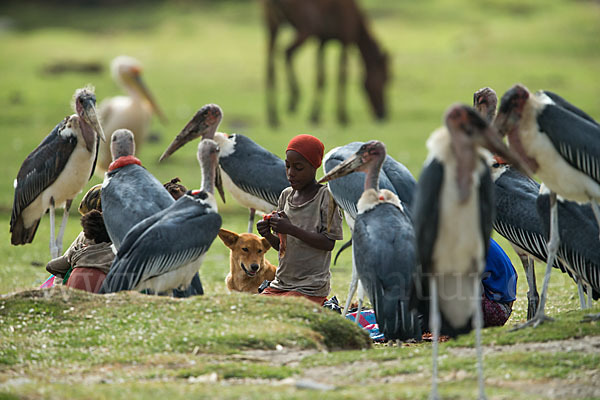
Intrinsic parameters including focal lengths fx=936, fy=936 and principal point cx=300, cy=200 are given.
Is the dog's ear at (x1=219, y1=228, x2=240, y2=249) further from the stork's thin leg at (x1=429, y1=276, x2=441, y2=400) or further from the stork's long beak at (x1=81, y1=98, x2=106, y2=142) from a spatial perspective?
the stork's thin leg at (x1=429, y1=276, x2=441, y2=400)

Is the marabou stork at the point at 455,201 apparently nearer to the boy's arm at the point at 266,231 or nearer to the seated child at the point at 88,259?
the boy's arm at the point at 266,231

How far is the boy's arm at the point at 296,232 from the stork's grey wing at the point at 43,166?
3.18 metres

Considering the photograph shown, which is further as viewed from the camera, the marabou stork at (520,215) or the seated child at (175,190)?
the seated child at (175,190)

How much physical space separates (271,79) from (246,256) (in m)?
19.2

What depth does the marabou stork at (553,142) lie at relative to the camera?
6344mm

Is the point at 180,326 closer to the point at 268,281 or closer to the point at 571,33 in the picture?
the point at 268,281

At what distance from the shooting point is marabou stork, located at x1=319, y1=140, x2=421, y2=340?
6070 millimetres

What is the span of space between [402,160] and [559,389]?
14229 millimetres

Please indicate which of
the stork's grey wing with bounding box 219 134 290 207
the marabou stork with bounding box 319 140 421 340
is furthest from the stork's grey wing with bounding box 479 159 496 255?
the stork's grey wing with bounding box 219 134 290 207

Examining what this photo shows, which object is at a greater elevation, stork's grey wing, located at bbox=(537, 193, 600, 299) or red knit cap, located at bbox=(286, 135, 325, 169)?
red knit cap, located at bbox=(286, 135, 325, 169)

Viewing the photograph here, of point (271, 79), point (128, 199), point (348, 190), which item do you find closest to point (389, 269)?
point (348, 190)

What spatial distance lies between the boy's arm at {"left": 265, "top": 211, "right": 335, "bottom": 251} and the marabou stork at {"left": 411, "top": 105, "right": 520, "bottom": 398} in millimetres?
1947

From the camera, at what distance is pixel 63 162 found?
9188 millimetres

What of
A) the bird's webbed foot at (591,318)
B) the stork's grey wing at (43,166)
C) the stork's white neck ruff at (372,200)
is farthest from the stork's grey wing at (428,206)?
the stork's grey wing at (43,166)
